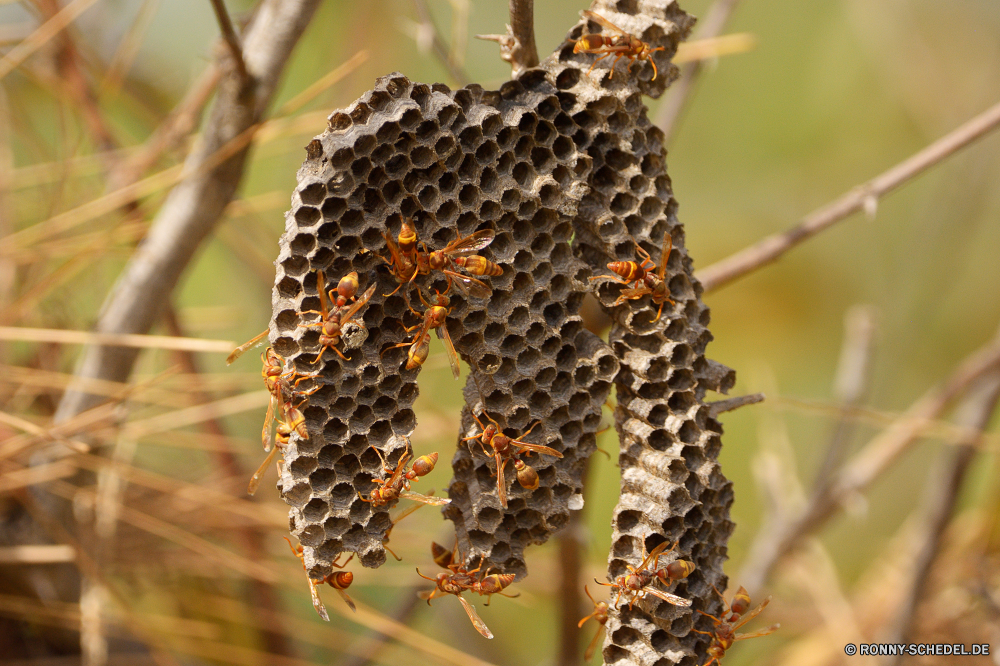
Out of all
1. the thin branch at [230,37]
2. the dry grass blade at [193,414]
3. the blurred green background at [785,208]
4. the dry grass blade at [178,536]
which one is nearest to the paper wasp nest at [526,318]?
the thin branch at [230,37]

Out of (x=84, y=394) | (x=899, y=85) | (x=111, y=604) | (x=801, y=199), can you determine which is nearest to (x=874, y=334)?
(x=801, y=199)

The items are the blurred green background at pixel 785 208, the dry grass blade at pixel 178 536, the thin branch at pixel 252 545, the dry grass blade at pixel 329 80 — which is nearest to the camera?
the dry grass blade at pixel 329 80

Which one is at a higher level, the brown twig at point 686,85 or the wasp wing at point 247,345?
the brown twig at point 686,85

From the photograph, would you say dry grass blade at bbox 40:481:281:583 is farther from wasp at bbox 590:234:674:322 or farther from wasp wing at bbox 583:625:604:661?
wasp at bbox 590:234:674:322

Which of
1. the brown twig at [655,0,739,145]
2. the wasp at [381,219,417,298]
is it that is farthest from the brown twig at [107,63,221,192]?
the wasp at [381,219,417,298]

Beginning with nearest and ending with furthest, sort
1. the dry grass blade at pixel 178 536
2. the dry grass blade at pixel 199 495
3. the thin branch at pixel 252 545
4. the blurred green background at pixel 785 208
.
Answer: the dry grass blade at pixel 178 536
the dry grass blade at pixel 199 495
the thin branch at pixel 252 545
the blurred green background at pixel 785 208

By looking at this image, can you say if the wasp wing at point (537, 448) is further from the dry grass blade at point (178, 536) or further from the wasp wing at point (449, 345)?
the dry grass blade at point (178, 536)

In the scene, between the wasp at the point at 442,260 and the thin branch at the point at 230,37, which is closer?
the wasp at the point at 442,260

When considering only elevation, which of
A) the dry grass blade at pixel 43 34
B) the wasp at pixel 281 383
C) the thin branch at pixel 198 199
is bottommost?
the wasp at pixel 281 383
